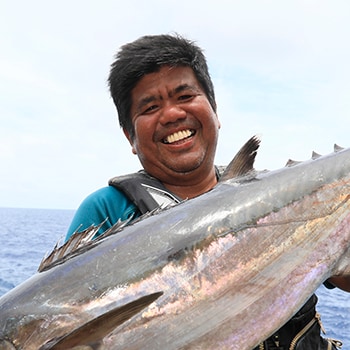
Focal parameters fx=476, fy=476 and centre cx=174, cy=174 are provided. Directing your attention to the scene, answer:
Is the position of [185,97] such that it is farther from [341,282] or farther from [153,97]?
[341,282]

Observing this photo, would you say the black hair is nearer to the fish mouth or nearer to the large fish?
the fish mouth

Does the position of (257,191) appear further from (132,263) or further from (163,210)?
(132,263)

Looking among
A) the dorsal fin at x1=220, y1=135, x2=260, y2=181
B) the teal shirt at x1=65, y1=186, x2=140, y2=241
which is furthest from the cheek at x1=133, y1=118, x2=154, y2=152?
the dorsal fin at x1=220, y1=135, x2=260, y2=181

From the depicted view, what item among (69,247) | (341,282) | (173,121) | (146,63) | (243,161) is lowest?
(341,282)

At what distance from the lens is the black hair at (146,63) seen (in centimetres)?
333

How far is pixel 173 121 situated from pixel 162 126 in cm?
8

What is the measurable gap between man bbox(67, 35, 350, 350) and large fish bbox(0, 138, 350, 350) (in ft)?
2.31

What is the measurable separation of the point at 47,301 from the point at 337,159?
66.1 inches

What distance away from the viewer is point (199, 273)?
220 cm

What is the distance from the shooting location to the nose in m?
3.24

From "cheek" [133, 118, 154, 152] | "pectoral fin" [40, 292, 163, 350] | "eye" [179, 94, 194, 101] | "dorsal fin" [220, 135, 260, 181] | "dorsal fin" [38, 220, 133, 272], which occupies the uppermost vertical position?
"eye" [179, 94, 194, 101]

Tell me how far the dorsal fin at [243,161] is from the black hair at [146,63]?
2.90 feet

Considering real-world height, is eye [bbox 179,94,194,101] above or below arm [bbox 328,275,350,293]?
above

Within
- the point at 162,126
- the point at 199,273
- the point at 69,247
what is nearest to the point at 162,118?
the point at 162,126
